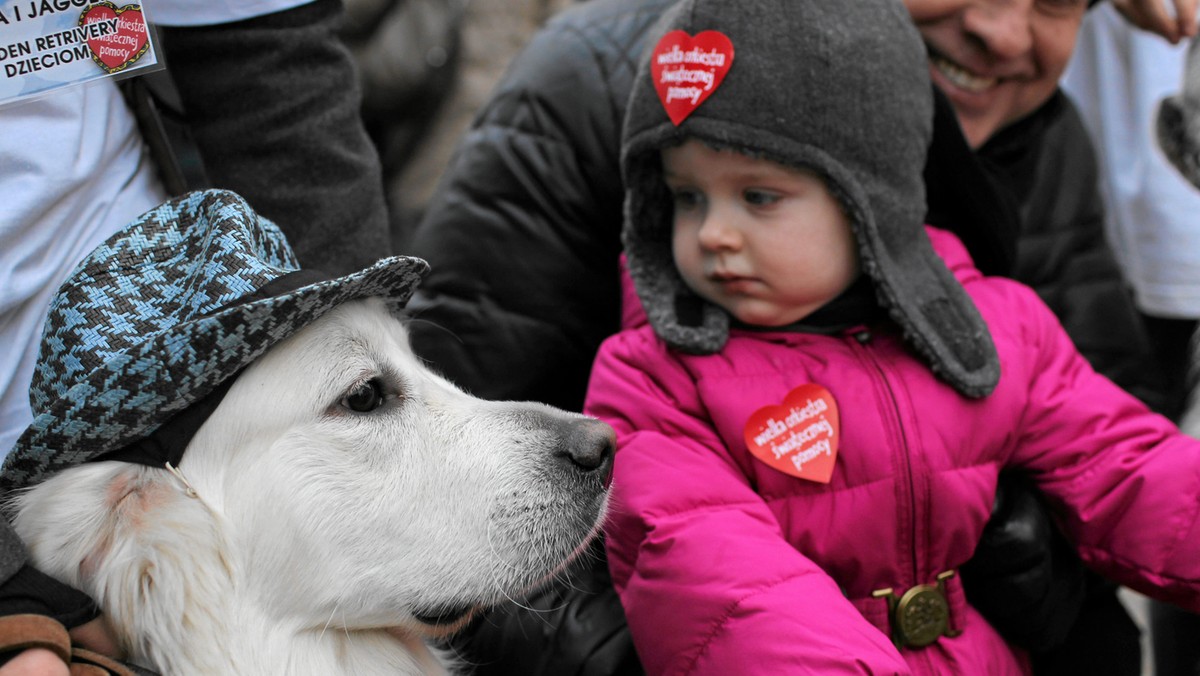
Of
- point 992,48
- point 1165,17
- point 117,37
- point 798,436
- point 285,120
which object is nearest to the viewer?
point 117,37

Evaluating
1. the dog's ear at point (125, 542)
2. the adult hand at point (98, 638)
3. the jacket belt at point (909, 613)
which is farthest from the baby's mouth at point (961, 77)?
the adult hand at point (98, 638)

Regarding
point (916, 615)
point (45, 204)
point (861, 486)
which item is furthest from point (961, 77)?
point (45, 204)

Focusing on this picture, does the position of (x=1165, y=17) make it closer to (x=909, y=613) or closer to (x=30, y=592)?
(x=909, y=613)

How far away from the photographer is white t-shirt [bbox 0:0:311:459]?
59.4 inches

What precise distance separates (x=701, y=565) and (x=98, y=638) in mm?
877

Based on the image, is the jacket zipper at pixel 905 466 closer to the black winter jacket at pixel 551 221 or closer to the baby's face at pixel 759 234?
the baby's face at pixel 759 234

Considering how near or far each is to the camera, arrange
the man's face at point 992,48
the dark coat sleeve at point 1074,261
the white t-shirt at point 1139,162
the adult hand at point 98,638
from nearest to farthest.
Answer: the adult hand at point 98,638, the man's face at point 992,48, the dark coat sleeve at point 1074,261, the white t-shirt at point 1139,162

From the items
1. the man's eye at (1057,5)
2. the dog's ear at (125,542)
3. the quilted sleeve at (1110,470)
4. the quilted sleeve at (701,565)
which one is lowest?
the quilted sleeve at (1110,470)

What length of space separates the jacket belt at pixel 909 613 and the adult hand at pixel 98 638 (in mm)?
1227

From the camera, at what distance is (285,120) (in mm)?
1979

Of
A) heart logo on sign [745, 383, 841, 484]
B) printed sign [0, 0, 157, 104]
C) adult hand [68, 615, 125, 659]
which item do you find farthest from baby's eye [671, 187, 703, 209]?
adult hand [68, 615, 125, 659]

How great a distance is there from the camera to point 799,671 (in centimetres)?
153

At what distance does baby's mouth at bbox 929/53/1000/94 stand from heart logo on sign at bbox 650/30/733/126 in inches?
30.1

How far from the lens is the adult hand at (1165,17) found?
8.11 feet
